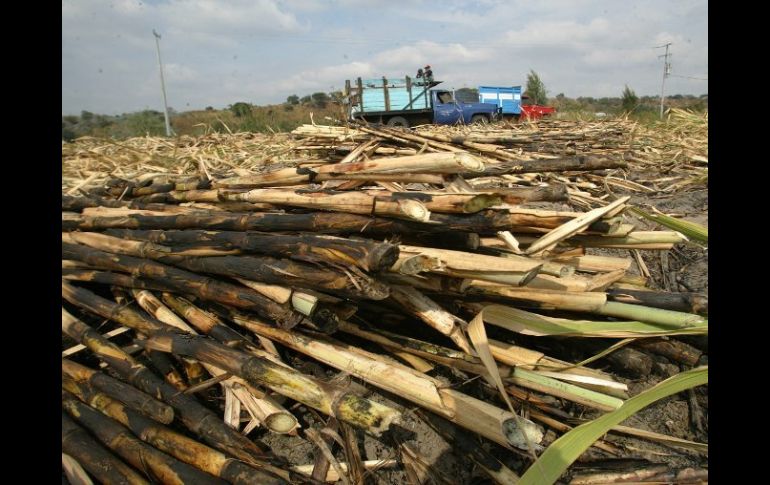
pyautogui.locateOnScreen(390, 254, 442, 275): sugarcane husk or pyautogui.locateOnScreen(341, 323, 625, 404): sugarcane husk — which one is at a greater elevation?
pyautogui.locateOnScreen(390, 254, 442, 275): sugarcane husk

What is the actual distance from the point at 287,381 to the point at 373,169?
4.69 feet

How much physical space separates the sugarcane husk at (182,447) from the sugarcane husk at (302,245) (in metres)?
0.84

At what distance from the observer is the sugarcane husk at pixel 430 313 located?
71.5 inches

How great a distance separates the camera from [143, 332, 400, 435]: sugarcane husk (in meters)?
1.54

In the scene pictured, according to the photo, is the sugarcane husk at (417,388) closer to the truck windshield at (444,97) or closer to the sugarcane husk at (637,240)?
the sugarcane husk at (637,240)

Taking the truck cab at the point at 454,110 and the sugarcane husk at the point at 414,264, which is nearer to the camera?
the sugarcane husk at the point at 414,264

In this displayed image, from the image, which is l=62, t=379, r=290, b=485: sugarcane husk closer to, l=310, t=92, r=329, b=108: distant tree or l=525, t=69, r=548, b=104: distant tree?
l=525, t=69, r=548, b=104: distant tree

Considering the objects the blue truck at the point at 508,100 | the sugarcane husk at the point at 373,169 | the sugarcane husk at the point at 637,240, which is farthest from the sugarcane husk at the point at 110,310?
the blue truck at the point at 508,100

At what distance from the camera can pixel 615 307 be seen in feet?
6.81

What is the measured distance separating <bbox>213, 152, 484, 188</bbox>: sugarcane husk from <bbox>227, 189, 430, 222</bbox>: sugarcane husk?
0.37m

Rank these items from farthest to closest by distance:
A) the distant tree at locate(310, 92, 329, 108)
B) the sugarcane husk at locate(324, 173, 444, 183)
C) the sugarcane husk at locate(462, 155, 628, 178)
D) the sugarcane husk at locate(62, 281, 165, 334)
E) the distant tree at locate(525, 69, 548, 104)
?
the distant tree at locate(310, 92, 329, 108)
the distant tree at locate(525, 69, 548, 104)
the sugarcane husk at locate(462, 155, 628, 178)
the sugarcane husk at locate(324, 173, 444, 183)
the sugarcane husk at locate(62, 281, 165, 334)

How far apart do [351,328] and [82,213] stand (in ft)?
10.2

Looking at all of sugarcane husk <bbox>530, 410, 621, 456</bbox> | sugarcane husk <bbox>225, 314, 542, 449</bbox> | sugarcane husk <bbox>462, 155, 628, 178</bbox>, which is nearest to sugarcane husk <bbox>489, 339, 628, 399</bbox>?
sugarcane husk <bbox>530, 410, 621, 456</bbox>
